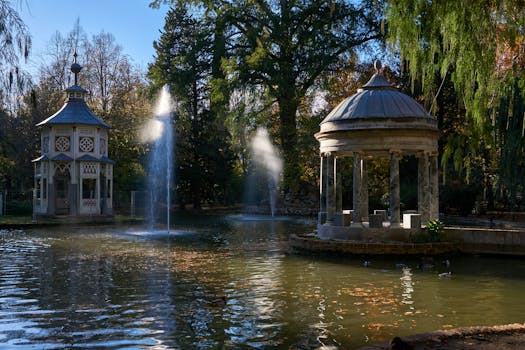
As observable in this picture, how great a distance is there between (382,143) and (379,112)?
1.13 meters

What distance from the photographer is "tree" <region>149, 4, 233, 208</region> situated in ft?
144

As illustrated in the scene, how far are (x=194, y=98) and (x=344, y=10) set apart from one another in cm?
1800

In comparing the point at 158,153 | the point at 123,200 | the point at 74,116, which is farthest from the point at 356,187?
the point at 158,153

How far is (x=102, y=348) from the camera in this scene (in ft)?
23.8

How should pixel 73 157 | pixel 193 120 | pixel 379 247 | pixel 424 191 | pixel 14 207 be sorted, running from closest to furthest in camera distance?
pixel 379 247 → pixel 424 191 → pixel 73 157 → pixel 14 207 → pixel 193 120

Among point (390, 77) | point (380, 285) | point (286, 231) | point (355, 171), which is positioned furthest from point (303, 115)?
point (380, 285)

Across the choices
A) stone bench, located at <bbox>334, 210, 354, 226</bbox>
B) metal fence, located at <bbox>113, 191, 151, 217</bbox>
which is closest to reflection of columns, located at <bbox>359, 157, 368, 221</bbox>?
stone bench, located at <bbox>334, 210, 354, 226</bbox>

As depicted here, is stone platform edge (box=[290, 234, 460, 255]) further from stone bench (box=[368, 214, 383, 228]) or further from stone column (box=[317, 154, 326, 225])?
stone column (box=[317, 154, 326, 225])

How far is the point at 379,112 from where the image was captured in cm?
1905

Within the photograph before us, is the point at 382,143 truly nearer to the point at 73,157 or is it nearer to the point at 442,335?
the point at 442,335

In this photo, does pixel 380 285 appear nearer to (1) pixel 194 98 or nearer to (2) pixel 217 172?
(2) pixel 217 172

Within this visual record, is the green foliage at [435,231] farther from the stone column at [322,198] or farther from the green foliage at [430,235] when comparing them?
the stone column at [322,198]

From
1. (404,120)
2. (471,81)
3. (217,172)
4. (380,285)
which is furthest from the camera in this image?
(217,172)

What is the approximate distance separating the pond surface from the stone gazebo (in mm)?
2181
